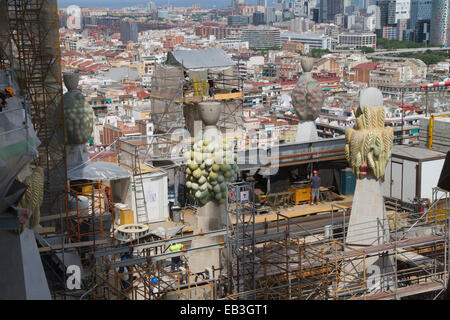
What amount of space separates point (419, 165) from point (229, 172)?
17.7ft

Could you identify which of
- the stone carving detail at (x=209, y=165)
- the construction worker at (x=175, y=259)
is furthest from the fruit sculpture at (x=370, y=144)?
the construction worker at (x=175, y=259)

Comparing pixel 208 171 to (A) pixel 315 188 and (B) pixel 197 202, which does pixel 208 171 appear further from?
(A) pixel 315 188

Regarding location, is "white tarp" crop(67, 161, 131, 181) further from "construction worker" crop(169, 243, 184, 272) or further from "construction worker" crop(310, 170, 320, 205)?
"construction worker" crop(310, 170, 320, 205)


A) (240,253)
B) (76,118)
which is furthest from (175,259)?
(76,118)

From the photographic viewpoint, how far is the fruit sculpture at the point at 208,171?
12.3m

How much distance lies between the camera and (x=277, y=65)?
474 ft

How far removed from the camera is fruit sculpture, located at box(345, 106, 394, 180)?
11.9 meters

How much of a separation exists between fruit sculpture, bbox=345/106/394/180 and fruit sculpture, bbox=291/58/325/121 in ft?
20.4

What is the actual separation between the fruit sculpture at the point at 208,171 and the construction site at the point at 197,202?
0.02m

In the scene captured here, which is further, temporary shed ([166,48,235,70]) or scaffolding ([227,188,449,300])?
temporary shed ([166,48,235,70])

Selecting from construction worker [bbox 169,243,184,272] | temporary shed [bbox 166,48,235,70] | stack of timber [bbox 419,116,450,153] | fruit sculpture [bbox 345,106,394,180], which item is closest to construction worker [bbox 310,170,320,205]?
stack of timber [bbox 419,116,450,153]

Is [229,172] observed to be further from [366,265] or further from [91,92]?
[91,92]
